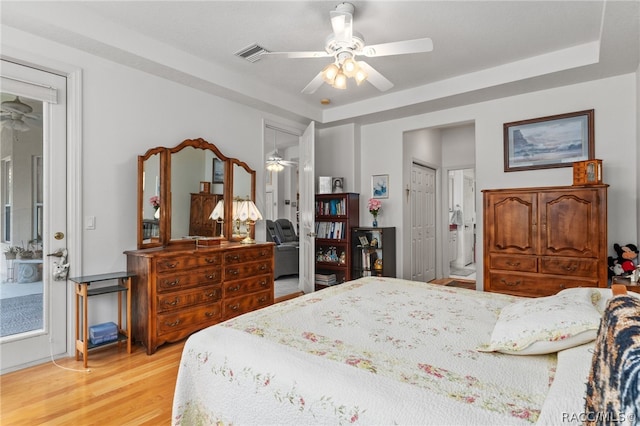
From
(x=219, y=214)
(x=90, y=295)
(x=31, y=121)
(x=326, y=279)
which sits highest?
(x=31, y=121)

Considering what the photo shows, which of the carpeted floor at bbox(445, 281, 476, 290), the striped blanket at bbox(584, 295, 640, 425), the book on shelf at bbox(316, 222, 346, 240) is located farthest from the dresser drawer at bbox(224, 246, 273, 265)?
the carpeted floor at bbox(445, 281, 476, 290)

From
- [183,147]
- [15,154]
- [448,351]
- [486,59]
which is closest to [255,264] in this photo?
[183,147]

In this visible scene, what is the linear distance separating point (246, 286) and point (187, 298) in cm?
67

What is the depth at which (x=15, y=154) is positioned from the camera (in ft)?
8.52

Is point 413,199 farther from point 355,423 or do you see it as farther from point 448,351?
point 355,423

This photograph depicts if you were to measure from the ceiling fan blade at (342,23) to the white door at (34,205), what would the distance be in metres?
2.22

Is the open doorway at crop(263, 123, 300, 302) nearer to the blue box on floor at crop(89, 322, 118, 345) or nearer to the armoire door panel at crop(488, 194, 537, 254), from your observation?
the blue box on floor at crop(89, 322, 118, 345)

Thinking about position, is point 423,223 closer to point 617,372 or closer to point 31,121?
point 31,121

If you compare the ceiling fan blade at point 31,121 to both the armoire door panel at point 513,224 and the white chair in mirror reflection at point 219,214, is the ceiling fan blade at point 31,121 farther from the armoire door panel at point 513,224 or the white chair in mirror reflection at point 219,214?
the armoire door panel at point 513,224

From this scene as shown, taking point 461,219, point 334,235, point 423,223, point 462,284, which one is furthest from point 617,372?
point 461,219

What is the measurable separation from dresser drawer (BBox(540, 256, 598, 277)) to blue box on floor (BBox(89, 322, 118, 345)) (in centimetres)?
378

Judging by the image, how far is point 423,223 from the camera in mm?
5652

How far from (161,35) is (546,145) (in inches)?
154

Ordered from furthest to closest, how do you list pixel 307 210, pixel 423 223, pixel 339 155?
pixel 423 223
pixel 339 155
pixel 307 210
